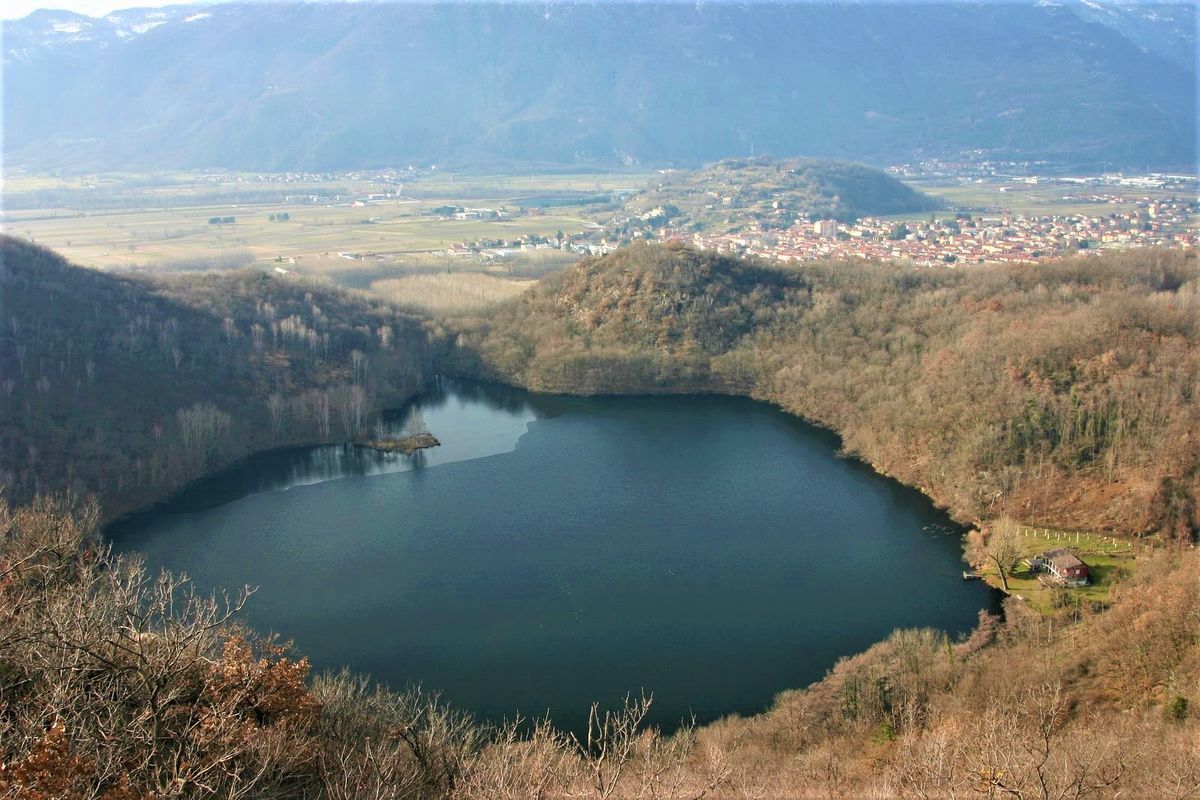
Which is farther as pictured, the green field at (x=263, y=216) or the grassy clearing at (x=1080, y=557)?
the green field at (x=263, y=216)

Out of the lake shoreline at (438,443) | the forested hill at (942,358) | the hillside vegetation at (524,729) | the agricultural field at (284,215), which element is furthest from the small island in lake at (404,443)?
the agricultural field at (284,215)

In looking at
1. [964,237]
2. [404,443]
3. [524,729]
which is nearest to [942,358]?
[404,443]

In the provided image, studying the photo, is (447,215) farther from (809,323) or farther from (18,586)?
(18,586)

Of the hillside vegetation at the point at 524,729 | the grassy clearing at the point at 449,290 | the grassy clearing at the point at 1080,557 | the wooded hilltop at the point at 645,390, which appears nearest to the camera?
the hillside vegetation at the point at 524,729

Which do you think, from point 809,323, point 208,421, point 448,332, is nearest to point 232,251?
point 448,332

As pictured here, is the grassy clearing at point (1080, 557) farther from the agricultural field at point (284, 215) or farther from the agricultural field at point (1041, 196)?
the agricultural field at point (1041, 196)

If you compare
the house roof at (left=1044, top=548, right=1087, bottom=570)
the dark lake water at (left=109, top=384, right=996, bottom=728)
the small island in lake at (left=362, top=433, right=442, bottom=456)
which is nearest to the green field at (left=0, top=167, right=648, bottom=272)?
the small island in lake at (left=362, top=433, right=442, bottom=456)

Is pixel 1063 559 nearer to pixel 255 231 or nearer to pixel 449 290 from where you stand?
pixel 449 290
